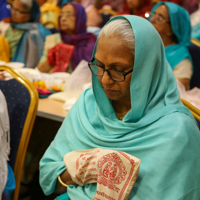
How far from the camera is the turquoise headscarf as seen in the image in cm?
194

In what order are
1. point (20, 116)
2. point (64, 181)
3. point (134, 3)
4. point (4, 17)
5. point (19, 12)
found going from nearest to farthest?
point (64, 181), point (20, 116), point (19, 12), point (134, 3), point (4, 17)

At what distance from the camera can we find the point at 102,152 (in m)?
0.80

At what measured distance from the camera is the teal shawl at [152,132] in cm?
74

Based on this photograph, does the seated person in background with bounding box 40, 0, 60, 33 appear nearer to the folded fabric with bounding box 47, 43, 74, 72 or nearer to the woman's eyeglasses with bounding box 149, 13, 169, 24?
the folded fabric with bounding box 47, 43, 74, 72

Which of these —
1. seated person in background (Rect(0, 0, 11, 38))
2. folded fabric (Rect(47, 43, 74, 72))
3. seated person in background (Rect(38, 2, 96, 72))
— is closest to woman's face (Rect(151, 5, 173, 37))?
seated person in background (Rect(38, 2, 96, 72))

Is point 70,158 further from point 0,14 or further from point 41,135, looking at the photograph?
point 0,14

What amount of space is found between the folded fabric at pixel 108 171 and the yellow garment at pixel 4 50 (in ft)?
7.94

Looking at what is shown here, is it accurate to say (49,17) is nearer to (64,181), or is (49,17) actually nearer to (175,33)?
(175,33)

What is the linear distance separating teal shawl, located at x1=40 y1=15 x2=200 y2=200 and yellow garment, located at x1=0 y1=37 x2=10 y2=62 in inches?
90.9

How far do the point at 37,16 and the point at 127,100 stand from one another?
8.83 feet

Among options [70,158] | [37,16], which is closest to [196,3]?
[37,16]

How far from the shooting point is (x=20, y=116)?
1.24 metres

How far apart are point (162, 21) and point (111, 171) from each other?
5.11ft

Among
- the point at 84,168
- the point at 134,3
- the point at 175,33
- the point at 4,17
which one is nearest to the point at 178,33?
the point at 175,33
